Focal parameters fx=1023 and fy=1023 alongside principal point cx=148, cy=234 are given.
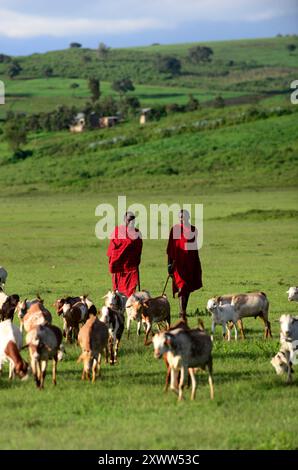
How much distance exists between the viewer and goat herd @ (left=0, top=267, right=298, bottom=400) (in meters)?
12.8

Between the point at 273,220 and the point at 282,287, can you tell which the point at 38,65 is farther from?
the point at 282,287

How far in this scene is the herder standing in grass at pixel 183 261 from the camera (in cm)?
1959

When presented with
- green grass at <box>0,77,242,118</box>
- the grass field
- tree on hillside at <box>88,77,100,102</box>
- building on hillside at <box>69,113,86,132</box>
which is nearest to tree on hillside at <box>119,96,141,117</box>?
green grass at <box>0,77,242,118</box>

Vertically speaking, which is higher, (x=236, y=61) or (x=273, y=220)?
(x=236, y=61)

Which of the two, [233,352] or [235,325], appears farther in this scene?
[235,325]

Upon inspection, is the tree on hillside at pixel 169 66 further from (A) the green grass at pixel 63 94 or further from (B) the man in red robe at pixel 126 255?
(B) the man in red robe at pixel 126 255

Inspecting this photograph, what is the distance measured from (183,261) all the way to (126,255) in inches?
50.5

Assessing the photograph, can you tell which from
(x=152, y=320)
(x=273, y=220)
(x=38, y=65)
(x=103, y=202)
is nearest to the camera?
(x=152, y=320)

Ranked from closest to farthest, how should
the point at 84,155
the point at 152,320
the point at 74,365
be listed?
1. the point at 74,365
2. the point at 152,320
3. the point at 84,155

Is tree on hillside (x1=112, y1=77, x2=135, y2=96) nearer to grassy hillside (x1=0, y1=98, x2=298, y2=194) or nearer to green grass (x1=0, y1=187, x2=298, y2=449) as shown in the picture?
grassy hillside (x1=0, y1=98, x2=298, y2=194)

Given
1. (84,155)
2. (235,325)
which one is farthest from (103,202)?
(235,325)

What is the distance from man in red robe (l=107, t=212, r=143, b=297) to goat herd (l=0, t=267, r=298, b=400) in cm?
167
